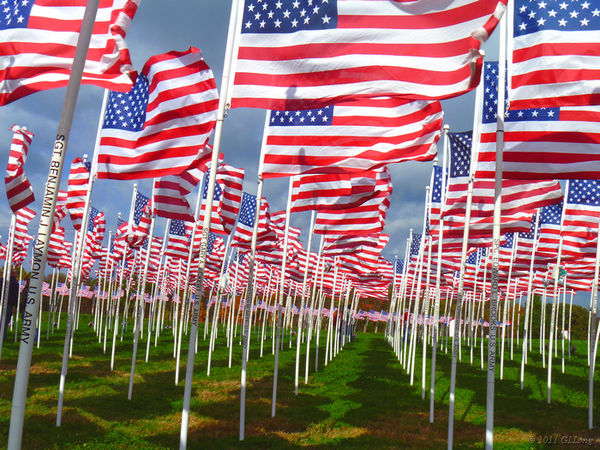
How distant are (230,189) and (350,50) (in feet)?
32.3

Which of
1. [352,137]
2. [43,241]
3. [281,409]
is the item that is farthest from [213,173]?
[281,409]

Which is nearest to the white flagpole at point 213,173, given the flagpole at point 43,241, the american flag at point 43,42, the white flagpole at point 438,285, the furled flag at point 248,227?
the american flag at point 43,42

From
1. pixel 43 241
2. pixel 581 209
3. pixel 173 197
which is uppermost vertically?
pixel 581 209

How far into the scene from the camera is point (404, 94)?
7430 millimetres

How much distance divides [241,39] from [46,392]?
11.5 meters

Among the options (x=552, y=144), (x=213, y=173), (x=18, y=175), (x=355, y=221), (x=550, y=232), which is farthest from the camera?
(x=550, y=232)

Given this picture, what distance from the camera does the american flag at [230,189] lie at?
17.0 meters

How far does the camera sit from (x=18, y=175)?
53.4ft

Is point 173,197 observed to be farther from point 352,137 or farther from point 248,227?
point 248,227

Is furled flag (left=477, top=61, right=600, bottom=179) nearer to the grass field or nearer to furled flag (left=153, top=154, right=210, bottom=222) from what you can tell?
the grass field

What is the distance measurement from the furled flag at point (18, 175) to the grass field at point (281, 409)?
5.29 meters

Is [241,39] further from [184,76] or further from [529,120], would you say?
[529,120]

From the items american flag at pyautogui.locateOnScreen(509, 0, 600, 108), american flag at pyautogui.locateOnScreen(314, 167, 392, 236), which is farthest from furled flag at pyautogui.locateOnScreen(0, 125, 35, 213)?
american flag at pyautogui.locateOnScreen(509, 0, 600, 108)

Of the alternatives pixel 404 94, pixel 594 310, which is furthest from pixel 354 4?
pixel 594 310
